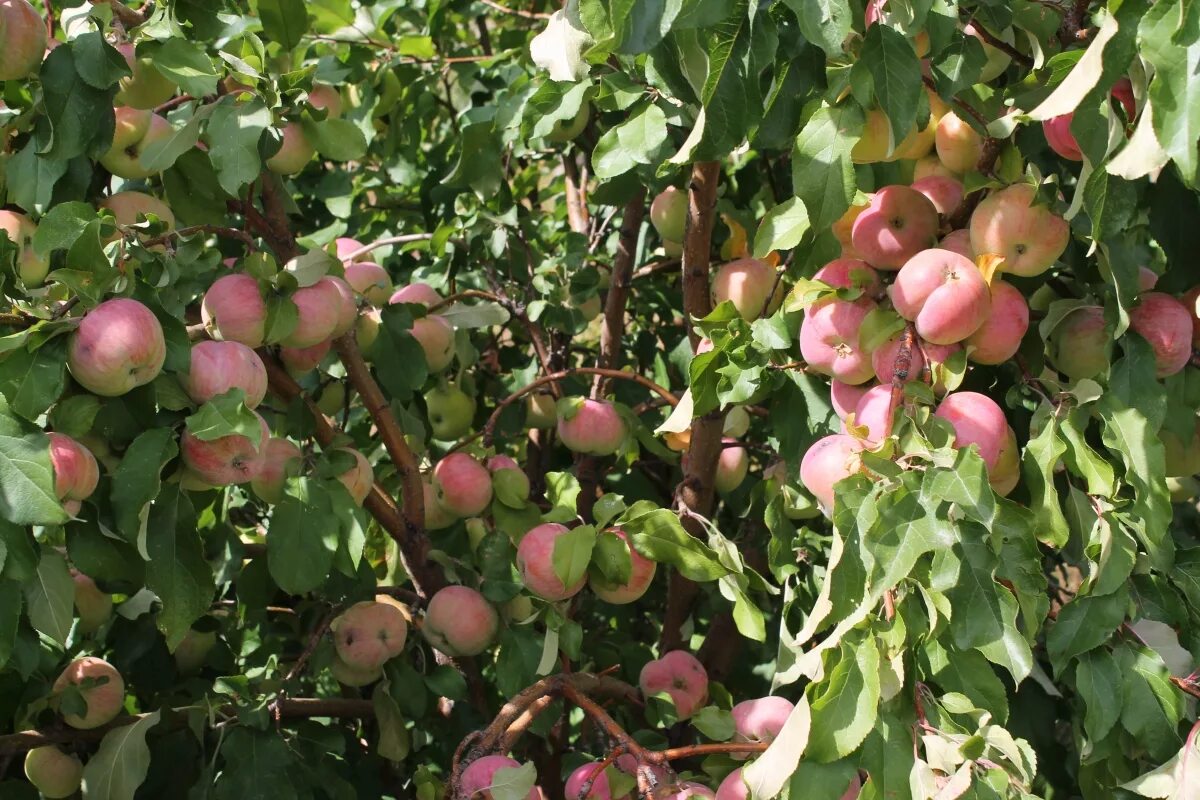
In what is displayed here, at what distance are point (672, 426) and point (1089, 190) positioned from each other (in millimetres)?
495

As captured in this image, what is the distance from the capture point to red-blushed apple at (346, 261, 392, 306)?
5.59 feet

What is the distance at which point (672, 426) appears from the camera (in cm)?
132

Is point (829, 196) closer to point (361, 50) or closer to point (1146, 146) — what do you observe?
point (1146, 146)

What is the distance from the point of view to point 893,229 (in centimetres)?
124

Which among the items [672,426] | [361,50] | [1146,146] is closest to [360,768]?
[672,426]

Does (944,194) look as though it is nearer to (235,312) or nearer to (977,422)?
(977,422)

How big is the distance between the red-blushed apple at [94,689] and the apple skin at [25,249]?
0.50 m

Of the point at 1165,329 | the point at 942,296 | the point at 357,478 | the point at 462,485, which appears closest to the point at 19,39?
the point at 357,478

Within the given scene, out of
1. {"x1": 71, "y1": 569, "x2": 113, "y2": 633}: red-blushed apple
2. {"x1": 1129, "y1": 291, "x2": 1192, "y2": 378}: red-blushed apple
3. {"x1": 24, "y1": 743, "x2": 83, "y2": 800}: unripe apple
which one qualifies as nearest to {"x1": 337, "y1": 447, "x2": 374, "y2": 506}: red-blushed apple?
{"x1": 71, "y1": 569, "x2": 113, "y2": 633}: red-blushed apple

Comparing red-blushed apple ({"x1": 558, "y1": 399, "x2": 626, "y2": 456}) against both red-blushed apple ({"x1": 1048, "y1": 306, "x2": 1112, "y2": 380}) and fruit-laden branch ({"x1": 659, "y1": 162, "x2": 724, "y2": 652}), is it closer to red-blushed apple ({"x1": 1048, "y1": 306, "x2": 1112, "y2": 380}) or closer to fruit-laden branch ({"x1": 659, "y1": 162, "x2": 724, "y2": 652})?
fruit-laden branch ({"x1": 659, "y1": 162, "x2": 724, "y2": 652})

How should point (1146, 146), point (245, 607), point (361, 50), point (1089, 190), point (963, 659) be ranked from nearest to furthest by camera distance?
point (1146, 146) → point (1089, 190) → point (963, 659) → point (245, 607) → point (361, 50)

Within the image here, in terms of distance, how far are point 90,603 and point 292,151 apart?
63 cm

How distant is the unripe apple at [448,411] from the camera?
6.10 ft

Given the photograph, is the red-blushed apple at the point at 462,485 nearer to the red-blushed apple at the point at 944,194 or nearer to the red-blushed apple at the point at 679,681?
the red-blushed apple at the point at 679,681
